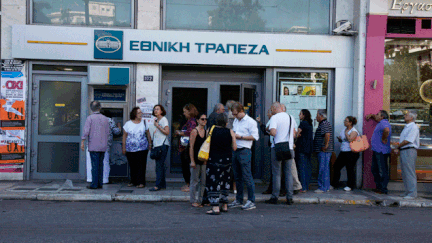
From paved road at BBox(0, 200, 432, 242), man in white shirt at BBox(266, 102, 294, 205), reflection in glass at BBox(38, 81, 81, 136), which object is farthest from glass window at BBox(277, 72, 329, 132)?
reflection in glass at BBox(38, 81, 81, 136)

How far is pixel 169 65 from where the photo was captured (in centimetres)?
981

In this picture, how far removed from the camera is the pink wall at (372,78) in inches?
379

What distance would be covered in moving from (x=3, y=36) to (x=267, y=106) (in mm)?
6227

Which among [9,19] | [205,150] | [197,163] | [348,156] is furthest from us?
[9,19]

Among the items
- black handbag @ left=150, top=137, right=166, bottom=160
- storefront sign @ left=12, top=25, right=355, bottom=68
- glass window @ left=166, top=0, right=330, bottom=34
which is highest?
glass window @ left=166, top=0, right=330, bottom=34

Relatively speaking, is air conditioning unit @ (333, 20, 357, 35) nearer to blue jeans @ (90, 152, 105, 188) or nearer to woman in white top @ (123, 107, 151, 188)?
woman in white top @ (123, 107, 151, 188)

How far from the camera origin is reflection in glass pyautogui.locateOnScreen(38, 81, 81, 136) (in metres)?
9.65

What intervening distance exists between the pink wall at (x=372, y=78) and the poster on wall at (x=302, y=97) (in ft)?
3.42

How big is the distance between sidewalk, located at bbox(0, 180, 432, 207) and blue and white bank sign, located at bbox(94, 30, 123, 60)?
2906mm

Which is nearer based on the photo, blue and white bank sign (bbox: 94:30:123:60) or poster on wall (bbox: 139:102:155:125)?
blue and white bank sign (bbox: 94:30:123:60)

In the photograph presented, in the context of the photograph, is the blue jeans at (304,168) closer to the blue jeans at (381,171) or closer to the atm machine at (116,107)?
the blue jeans at (381,171)

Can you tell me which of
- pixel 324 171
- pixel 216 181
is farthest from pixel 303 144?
pixel 216 181

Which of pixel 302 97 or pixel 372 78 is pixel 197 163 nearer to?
pixel 302 97

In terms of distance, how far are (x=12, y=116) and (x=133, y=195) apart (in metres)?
3.68
